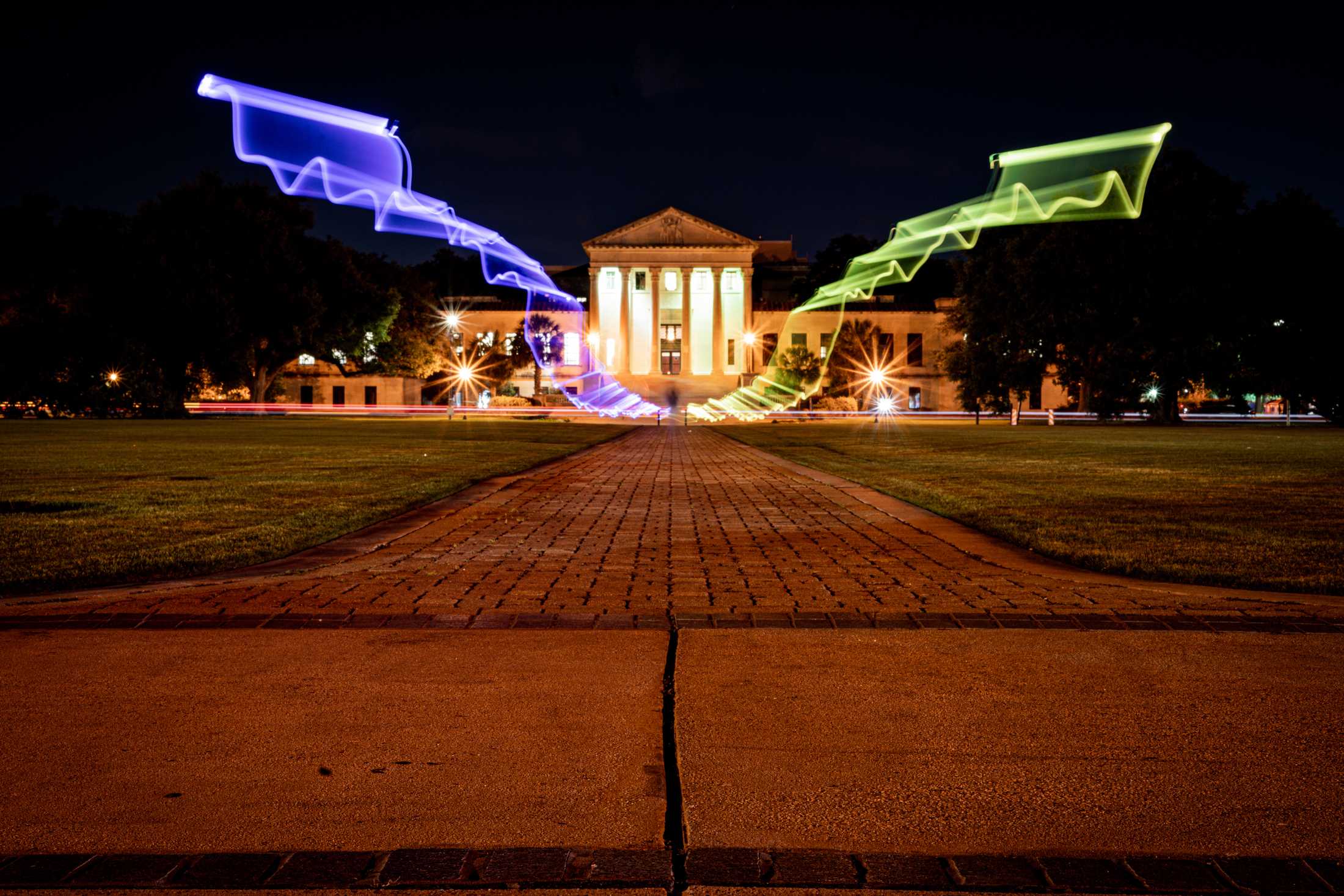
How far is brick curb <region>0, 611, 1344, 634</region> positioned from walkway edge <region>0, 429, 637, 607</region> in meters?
0.72

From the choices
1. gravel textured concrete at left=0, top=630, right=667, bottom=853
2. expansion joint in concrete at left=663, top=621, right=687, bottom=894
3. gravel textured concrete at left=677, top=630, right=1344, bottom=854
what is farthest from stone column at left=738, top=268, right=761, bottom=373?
expansion joint in concrete at left=663, top=621, right=687, bottom=894

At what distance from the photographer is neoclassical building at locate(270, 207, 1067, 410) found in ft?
316

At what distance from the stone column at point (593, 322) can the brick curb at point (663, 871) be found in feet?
309

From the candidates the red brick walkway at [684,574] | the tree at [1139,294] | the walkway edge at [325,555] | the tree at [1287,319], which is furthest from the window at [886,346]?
the red brick walkway at [684,574]

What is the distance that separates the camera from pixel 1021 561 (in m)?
8.64

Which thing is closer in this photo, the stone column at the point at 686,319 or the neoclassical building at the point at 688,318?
the neoclassical building at the point at 688,318

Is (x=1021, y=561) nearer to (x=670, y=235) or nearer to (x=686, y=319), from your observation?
(x=686, y=319)

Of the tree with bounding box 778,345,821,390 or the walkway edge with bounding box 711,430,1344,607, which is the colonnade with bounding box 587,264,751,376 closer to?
the tree with bounding box 778,345,821,390

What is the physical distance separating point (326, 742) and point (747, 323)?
96.5 meters

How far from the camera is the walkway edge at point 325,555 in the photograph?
276 inches

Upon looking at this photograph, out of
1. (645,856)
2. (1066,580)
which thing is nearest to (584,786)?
(645,856)

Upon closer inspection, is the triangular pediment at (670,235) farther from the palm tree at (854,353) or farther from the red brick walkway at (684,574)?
the red brick walkway at (684,574)

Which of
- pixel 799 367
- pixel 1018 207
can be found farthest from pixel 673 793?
pixel 799 367

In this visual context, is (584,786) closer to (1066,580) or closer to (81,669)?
(81,669)
